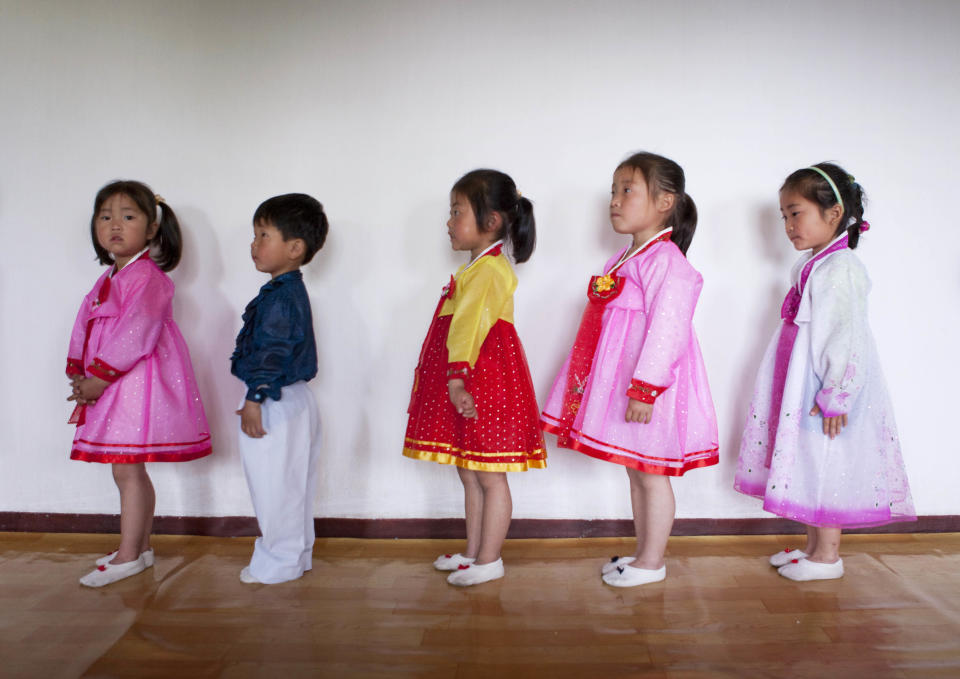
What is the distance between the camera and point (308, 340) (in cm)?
190

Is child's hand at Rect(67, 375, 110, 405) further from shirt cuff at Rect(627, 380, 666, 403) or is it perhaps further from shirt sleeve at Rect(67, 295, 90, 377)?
shirt cuff at Rect(627, 380, 666, 403)

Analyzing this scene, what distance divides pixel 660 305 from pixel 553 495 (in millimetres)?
842

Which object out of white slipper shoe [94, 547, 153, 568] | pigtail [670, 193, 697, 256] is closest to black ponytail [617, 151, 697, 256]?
pigtail [670, 193, 697, 256]

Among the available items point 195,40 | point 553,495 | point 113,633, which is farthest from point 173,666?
point 195,40

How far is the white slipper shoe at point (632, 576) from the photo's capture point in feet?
5.99

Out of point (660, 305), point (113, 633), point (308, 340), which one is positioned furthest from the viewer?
point (308, 340)

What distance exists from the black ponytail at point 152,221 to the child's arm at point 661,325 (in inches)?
56.4

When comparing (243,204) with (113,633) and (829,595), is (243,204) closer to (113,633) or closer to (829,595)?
(113,633)

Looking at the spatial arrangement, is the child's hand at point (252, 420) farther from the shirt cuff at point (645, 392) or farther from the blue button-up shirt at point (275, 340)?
the shirt cuff at point (645, 392)

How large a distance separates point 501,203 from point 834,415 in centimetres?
107

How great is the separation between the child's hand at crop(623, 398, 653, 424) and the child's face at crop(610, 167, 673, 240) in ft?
1.63

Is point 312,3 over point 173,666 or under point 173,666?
over

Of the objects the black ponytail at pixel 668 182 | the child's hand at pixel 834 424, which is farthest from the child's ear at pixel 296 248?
the child's hand at pixel 834 424

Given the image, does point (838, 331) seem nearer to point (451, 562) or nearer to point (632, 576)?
point (632, 576)
